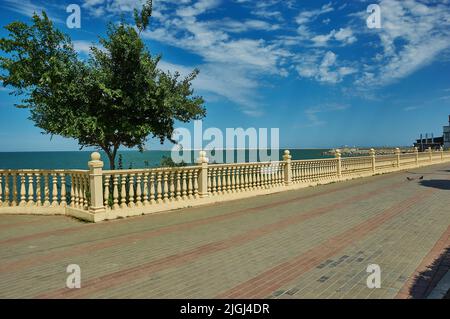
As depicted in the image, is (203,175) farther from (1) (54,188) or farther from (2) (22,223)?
(2) (22,223)

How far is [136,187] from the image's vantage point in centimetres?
990

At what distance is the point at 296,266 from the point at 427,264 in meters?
2.00

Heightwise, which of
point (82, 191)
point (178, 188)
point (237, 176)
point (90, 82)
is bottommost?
point (178, 188)

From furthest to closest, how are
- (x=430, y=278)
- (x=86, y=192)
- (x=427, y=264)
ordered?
(x=86, y=192)
(x=427, y=264)
(x=430, y=278)

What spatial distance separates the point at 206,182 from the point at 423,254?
7254mm

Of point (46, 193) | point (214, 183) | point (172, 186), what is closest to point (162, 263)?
point (172, 186)

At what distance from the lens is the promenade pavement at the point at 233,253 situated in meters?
4.29

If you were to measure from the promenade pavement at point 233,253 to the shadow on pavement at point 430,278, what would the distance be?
0.5 inches

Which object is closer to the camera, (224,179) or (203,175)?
(203,175)

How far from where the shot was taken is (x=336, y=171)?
1930 cm

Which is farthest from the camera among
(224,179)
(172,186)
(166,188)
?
(224,179)

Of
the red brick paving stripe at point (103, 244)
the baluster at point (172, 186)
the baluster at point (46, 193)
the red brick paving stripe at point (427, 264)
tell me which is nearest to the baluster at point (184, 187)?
the baluster at point (172, 186)
